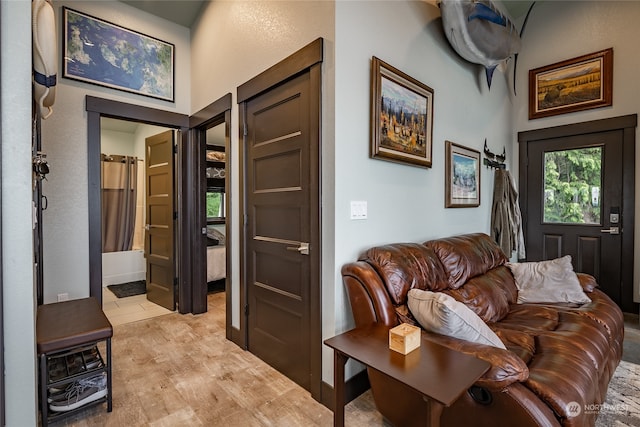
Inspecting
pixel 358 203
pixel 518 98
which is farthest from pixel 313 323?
pixel 518 98

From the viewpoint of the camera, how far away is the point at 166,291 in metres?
3.65

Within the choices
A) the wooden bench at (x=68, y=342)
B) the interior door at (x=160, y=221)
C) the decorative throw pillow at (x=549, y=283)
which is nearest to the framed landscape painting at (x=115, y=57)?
the interior door at (x=160, y=221)

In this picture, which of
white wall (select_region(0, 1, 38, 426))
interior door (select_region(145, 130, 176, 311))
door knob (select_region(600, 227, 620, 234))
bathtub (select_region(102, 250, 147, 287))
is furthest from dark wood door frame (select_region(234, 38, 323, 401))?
bathtub (select_region(102, 250, 147, 287))

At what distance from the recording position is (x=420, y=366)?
114 centimetres

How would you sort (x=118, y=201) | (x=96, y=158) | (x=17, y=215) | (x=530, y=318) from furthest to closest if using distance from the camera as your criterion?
1. (x=118, y=201)
2. (x=96, y=158)
3. (x=530, y=318)
4. (x=17, y=215)

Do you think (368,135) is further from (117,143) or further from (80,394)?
(117,143)

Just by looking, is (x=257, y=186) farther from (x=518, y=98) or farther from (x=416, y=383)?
(x=518, y=98)

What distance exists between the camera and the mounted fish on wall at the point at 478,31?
100 inches

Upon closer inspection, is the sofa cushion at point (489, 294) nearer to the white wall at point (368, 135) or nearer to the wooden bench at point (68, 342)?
the white wall at point (368, 135)

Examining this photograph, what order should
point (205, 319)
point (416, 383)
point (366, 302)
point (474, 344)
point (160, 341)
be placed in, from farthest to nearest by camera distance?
1. point (205, 319)
2. point (160, 341)
3. point (366, 302)
4. point (474, 344)
5. point (416, 383)

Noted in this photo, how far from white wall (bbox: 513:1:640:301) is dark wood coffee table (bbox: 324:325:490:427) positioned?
358 cm

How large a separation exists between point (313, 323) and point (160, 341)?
168cm

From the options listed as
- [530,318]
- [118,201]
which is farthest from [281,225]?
[118,201]

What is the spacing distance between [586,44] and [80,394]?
224 inches
